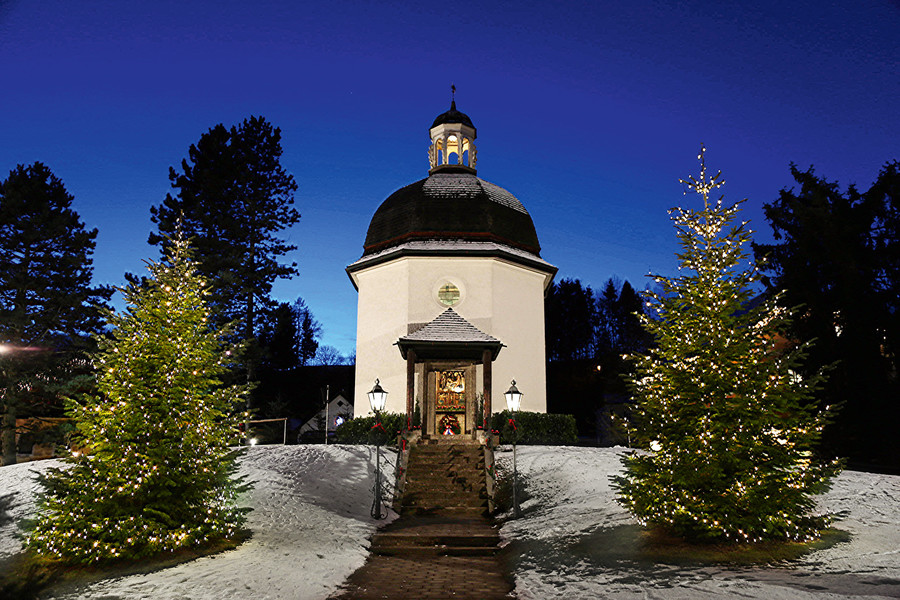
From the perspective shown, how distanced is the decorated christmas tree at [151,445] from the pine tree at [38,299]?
1572cm

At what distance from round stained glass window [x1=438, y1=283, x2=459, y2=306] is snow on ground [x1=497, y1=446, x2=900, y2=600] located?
8.25m

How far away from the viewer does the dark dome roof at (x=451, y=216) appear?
22.3m

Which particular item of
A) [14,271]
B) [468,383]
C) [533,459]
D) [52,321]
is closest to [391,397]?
[468,383]

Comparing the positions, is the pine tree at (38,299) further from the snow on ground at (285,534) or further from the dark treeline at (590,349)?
the dark treeline at (590,349)

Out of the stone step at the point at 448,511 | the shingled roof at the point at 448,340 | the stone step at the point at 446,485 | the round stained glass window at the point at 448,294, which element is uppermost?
the round stained glass window at the point at 448,294

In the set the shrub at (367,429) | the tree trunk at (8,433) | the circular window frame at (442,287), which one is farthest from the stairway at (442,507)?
the tree trunk at (8,433)

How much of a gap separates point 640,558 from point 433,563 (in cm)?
316

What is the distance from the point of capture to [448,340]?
1756cm

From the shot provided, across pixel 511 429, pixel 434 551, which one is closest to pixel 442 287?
pixel 511 429

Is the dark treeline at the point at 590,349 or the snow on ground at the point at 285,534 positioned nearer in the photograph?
the snow on ground at the point at 285,534

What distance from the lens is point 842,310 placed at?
2039 cm

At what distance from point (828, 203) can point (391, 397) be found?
17.5 metres

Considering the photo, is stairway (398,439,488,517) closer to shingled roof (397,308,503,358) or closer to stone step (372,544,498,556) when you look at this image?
stone step (372,544,498,556)

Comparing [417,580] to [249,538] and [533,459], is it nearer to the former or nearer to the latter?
[249,538]
